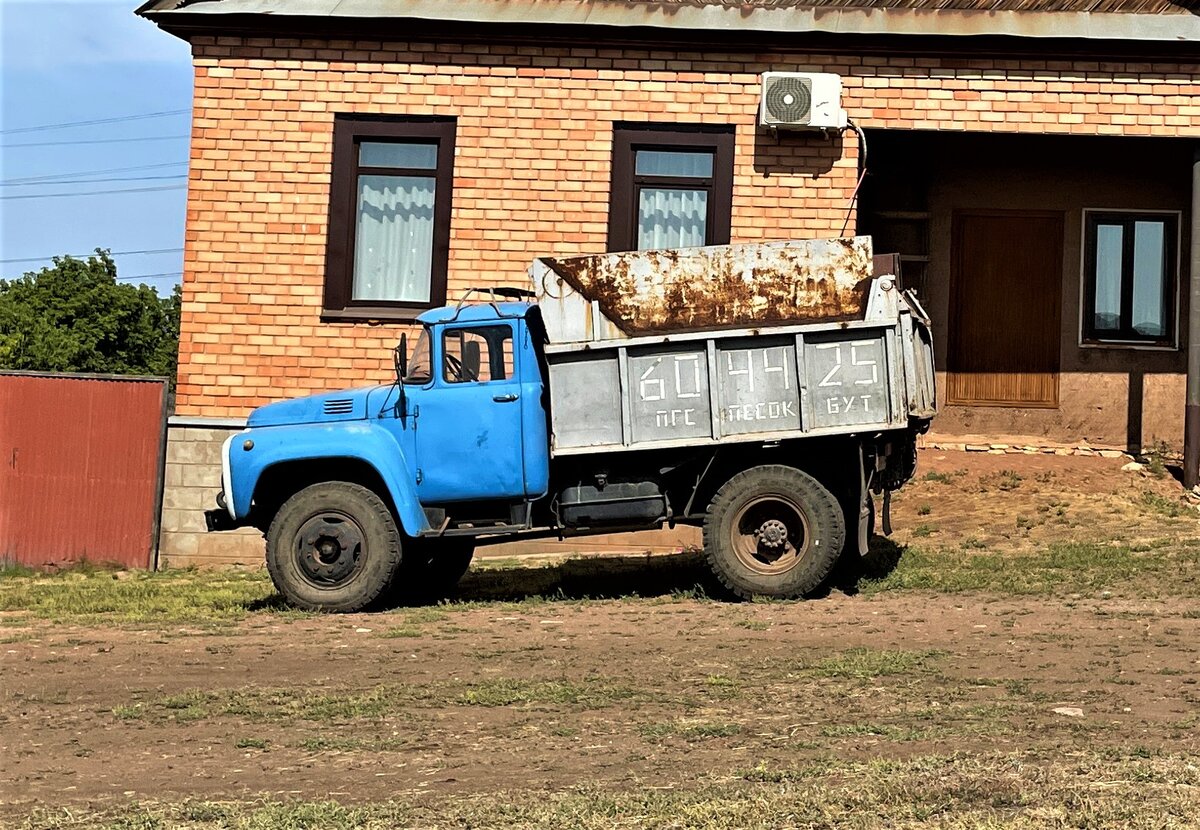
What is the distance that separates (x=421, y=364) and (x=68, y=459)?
20.0ft

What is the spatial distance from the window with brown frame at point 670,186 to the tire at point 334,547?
4.89m

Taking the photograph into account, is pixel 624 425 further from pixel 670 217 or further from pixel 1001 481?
pixel 1001 481

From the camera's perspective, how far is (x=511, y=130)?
15820mm

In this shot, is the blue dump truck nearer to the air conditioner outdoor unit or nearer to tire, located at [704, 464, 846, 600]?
tire, located at [704, 464, 846, 600]

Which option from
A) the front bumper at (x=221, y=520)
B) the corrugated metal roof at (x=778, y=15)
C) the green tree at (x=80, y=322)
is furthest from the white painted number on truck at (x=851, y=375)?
the green tree at (x=80, y=322)

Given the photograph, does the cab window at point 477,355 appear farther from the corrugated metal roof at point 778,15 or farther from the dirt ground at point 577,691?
the corrugated metal roof at point 778,15

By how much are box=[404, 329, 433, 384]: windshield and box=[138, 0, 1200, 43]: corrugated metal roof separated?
501 centimetres

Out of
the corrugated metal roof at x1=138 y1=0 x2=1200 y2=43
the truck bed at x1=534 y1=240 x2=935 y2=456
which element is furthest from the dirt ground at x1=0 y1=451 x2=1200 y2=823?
the corrugated metal roof at x1=138 y1=0 x2=1200 y2=43

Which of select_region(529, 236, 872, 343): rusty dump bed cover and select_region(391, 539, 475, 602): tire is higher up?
select_region(529, 236, 872, 343): rusty dump bed cover

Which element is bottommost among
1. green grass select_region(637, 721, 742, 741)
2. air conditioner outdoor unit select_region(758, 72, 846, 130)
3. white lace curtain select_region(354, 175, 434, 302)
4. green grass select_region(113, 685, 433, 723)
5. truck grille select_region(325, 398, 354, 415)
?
green grass select_region(113, 685, 433, 723)

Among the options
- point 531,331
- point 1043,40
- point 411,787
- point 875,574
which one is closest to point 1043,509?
point 875,574

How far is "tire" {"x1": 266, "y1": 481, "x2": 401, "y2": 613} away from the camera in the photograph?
11.8 meters

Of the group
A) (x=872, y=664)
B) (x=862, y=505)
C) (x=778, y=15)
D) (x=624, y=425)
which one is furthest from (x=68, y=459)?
(x=872, y=664)

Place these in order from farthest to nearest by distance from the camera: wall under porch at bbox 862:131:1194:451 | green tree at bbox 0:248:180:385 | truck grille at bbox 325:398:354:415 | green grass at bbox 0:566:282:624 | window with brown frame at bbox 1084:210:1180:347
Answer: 1. green tree at bbox 0:248:180:385
2. window with brown frame at bbox 1084:210:1180:347
3. wall under porch at bbox 862:131:1194:451
4. green grass at bbox 0:566:282:624
5. truck grille at bbox 325:398:354:415
